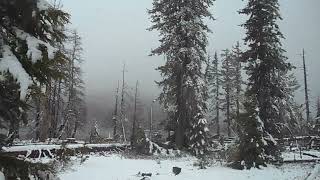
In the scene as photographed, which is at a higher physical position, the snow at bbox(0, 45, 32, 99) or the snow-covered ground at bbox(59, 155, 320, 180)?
the snow at bbox(0, 45, 32, 99)

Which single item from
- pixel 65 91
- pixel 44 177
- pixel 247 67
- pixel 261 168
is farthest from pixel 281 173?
pixel 65 91

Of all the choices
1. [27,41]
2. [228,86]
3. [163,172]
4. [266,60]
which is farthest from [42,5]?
[228,86]

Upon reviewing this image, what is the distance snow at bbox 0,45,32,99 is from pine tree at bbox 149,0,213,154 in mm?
21086

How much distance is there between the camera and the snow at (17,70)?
5.47 metres

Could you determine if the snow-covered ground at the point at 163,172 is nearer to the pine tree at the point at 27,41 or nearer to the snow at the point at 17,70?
the pine tree at the point at 27,41

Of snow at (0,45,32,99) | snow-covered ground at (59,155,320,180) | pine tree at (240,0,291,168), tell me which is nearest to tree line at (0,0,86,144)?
snow at (0,45,32,99)

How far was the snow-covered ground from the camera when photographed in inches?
607

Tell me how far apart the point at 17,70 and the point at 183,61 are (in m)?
23.0

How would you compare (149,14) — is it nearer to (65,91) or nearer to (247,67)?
(247,67)

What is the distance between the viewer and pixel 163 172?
17281 mm

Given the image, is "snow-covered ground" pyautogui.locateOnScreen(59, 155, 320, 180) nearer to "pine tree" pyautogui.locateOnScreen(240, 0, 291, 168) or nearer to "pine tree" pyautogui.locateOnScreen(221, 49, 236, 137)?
"pine tree" pyautogui.locateOnScreen(240, 0, 291, 168)

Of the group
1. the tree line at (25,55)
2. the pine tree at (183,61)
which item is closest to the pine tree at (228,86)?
the pine tree at (183,61)

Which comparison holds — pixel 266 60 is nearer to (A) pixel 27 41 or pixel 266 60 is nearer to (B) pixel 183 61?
(B) pixel 183 61

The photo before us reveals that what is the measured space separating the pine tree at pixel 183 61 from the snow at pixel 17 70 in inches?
830
